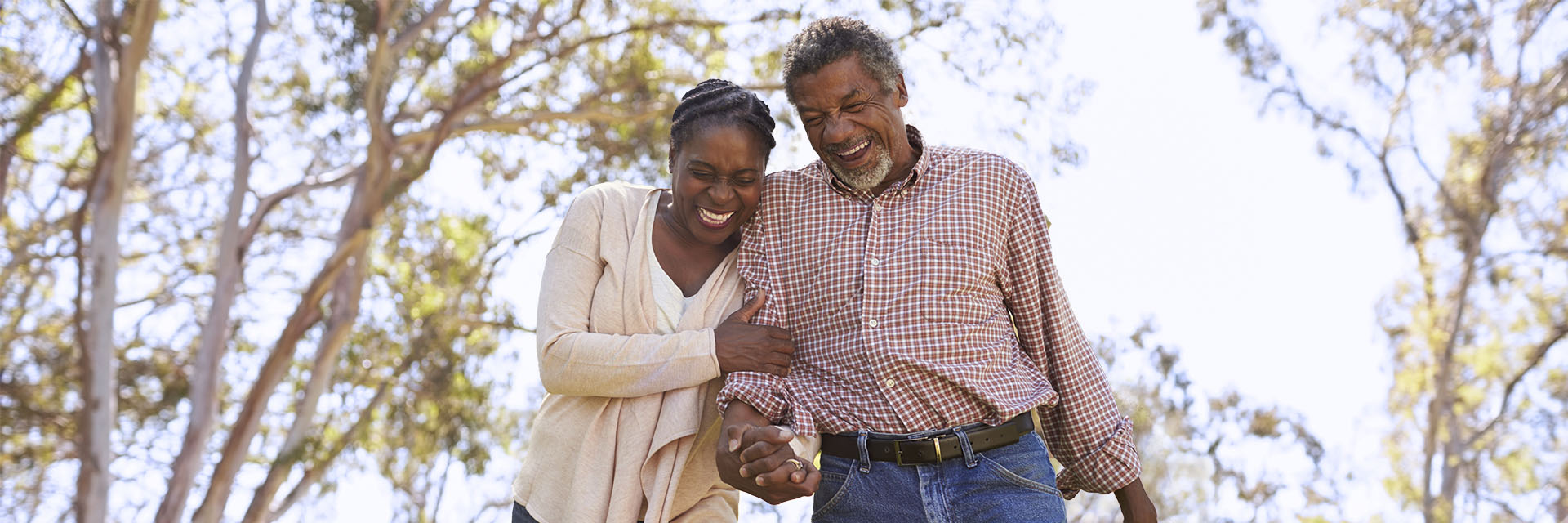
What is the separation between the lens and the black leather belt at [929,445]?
2.88 meters

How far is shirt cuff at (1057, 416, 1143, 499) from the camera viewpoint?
10.1 feet

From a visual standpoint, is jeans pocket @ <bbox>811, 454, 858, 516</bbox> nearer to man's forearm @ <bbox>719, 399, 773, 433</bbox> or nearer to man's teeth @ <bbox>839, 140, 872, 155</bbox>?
man's forearm @ <bbox>719, 399, 773, 433</bbox>

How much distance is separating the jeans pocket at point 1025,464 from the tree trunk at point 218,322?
8387 mm

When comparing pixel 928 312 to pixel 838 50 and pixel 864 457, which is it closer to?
pixel 864 457

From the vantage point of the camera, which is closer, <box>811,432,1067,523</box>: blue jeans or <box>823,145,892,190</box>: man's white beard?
<box>811,432,1067,523</box>: blue jeans

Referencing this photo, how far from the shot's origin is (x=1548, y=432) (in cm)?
1536

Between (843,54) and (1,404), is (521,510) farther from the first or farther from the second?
(1,404)

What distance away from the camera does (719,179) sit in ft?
9.93

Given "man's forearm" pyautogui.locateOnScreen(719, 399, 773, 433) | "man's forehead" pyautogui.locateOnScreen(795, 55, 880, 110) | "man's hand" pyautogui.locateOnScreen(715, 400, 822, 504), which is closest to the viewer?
"man's hand" pyautogui.locateOnScreen(715, 400, 822, 504)

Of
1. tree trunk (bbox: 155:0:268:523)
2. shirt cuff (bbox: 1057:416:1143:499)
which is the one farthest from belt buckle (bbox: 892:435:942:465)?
tree trunk (bbox: 155:0:268:523)

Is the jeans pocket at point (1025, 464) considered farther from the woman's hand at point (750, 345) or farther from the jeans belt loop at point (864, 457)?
the woman's hand at point (750, 345)

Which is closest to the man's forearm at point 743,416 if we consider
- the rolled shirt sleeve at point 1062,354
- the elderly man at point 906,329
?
the elderly man at point 906,329

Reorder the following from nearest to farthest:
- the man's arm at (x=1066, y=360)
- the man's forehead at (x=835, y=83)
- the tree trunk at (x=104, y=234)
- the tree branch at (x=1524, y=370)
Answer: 1. the man's forehead at (x=835, y=83)
2. the man's arm at (x=1066, y=360)
3. the tree trunk at (x=104, y=234)
4. the tree branch at (x=1524, y=370)

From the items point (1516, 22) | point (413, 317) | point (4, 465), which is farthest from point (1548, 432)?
point (4, 465)
